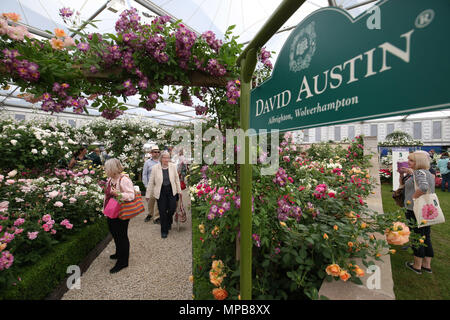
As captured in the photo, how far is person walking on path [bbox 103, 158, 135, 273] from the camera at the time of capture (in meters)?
2.43

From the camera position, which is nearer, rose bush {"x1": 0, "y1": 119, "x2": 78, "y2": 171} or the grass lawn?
the grass lawn

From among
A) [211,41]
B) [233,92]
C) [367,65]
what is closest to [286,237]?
[233,92]

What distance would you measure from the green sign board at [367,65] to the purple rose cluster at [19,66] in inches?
69.9

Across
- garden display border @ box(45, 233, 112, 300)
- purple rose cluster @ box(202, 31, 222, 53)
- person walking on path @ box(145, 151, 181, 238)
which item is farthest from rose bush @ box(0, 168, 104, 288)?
purple rose cluster @ box(202, 31, 222, 53)

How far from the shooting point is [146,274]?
2596mm

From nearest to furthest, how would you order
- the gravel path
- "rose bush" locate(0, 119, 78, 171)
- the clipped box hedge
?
the clipped box hedge
the gravel path
"rose bush" locate(0, 119, 78, 171)

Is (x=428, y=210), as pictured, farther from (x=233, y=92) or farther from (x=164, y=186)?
(x=164, y=186)

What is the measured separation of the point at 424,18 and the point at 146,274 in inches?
126

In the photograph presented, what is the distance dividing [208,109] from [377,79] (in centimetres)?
153

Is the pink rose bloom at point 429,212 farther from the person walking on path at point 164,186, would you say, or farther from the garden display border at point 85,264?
the garden display border at point 85,264

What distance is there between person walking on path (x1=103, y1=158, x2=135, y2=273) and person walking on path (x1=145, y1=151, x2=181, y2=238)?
3.12 ft

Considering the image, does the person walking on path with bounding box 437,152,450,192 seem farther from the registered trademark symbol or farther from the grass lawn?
the registered trademark symbol

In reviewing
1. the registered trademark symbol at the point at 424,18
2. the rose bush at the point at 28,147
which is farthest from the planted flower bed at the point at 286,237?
the rose bush at the point at 28,147
